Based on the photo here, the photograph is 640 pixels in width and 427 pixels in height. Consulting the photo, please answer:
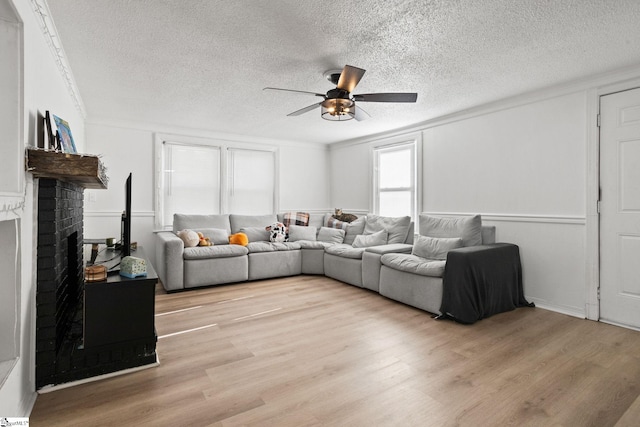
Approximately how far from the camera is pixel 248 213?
234 inches

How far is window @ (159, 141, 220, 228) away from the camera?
5.20m

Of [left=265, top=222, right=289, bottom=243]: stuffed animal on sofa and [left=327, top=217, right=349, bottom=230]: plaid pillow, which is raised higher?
[left=327, top=217, right=349, bottom=230]: plaid pillow

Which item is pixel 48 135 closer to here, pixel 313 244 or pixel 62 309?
pixel 62 309

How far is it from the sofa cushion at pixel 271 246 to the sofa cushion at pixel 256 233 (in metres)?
0.26

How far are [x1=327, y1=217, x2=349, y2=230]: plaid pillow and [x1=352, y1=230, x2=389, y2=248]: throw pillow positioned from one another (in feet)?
2.39

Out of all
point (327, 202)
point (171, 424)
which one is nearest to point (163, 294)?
point (171, 424)

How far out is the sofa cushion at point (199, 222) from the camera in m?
4.89

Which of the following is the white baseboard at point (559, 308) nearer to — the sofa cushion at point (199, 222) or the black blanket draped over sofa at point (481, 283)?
the black blanket draped over sofa at point (481, 283)

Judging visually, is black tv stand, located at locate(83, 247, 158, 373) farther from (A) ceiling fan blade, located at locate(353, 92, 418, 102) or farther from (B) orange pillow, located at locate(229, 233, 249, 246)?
(B) orange pillow, located at locate(229, 233, 249, 246)

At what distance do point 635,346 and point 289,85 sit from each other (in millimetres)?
3740

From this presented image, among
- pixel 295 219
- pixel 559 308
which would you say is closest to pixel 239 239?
pixel 295 219

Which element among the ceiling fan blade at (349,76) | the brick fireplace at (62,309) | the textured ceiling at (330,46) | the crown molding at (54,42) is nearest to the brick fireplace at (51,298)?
the brick fireplace at (62,309)

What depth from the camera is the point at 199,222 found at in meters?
5.00

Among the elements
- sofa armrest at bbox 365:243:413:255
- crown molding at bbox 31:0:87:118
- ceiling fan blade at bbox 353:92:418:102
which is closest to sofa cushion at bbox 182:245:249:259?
sofa armrest at bbox 365:243:413:255
